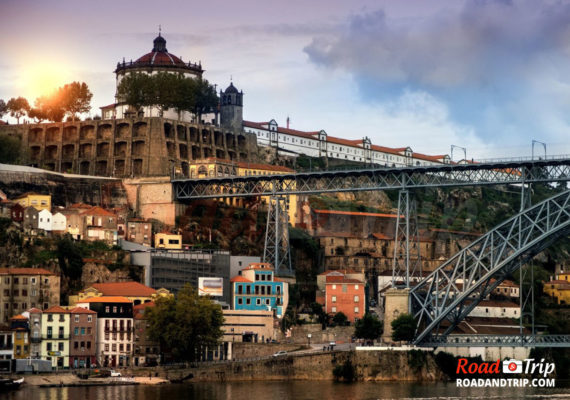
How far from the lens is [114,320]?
91625 mm

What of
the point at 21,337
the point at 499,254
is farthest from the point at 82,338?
the point at 499,254

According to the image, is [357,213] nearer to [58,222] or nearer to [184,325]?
[58,222]

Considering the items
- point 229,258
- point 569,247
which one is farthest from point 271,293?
point 569,247

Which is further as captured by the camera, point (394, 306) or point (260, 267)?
point (260, 267)

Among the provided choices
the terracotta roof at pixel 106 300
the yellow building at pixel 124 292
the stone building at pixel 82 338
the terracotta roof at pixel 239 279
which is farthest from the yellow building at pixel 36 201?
the stone building at pixel 82 338

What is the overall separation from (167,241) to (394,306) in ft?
77.6

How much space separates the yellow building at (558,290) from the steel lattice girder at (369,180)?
15729 millimetres

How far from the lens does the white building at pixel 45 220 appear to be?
10294 cm

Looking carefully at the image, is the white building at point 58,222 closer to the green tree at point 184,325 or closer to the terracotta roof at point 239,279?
the terracotta roof at point 239,279

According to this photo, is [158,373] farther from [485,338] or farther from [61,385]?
[485,338]

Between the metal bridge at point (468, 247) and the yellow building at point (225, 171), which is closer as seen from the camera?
the metal bridge at point (468, 247)

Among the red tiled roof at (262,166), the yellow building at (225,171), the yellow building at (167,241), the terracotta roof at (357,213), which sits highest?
the red tiled roof at (262,166)

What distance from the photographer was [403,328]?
295ft

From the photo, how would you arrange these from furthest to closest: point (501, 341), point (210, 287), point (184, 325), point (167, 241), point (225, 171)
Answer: point (225, 171) < point (167, 241) < point (210, 287) < point (501, 341) < point (184, 325)
